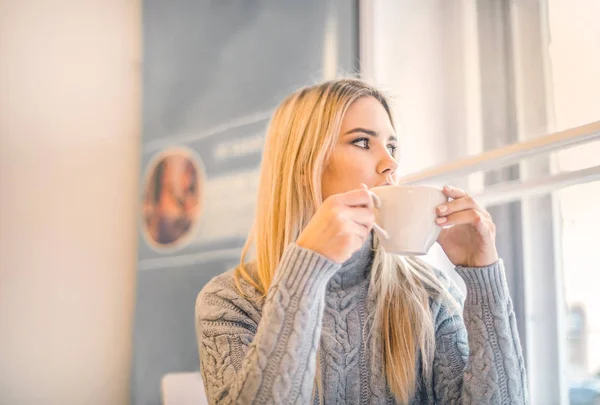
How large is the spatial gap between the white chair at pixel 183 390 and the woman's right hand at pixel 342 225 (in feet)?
1.70

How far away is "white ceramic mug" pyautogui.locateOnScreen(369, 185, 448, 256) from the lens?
27.0 inches

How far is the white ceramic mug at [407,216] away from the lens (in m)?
0.69

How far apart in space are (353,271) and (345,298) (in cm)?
5

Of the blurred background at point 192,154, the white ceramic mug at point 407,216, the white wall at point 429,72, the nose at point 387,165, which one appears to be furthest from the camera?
the white wall at point 429,72

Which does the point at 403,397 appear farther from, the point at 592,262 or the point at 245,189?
the point at 245,189

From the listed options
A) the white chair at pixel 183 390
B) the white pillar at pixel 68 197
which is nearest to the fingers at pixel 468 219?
the white chair at pixel 183 390

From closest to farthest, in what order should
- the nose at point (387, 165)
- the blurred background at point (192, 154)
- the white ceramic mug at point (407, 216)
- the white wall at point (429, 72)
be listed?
the white ceramic mug at point (407, 216) < the nose at point (387, 165) < the blurred background at point (192, 154) < the white wall at point (429, 72)

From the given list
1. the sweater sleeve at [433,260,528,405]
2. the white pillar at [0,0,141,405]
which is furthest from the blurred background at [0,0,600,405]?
the sweater sleeve at [433,260,528,405]

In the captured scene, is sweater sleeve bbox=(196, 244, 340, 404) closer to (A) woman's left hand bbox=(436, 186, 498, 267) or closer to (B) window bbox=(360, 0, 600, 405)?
(A) woman's left hand bbox=(436, 186, 498, 267)

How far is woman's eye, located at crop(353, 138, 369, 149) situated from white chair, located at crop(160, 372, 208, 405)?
22.1 inches

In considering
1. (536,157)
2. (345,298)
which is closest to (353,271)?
(345,298)

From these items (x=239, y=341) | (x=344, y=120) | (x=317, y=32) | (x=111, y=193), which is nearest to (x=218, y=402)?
(x=239, y=341)

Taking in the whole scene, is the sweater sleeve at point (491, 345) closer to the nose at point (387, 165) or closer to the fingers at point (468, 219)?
the fingers at point (468, 219)

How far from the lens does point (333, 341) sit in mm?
874
